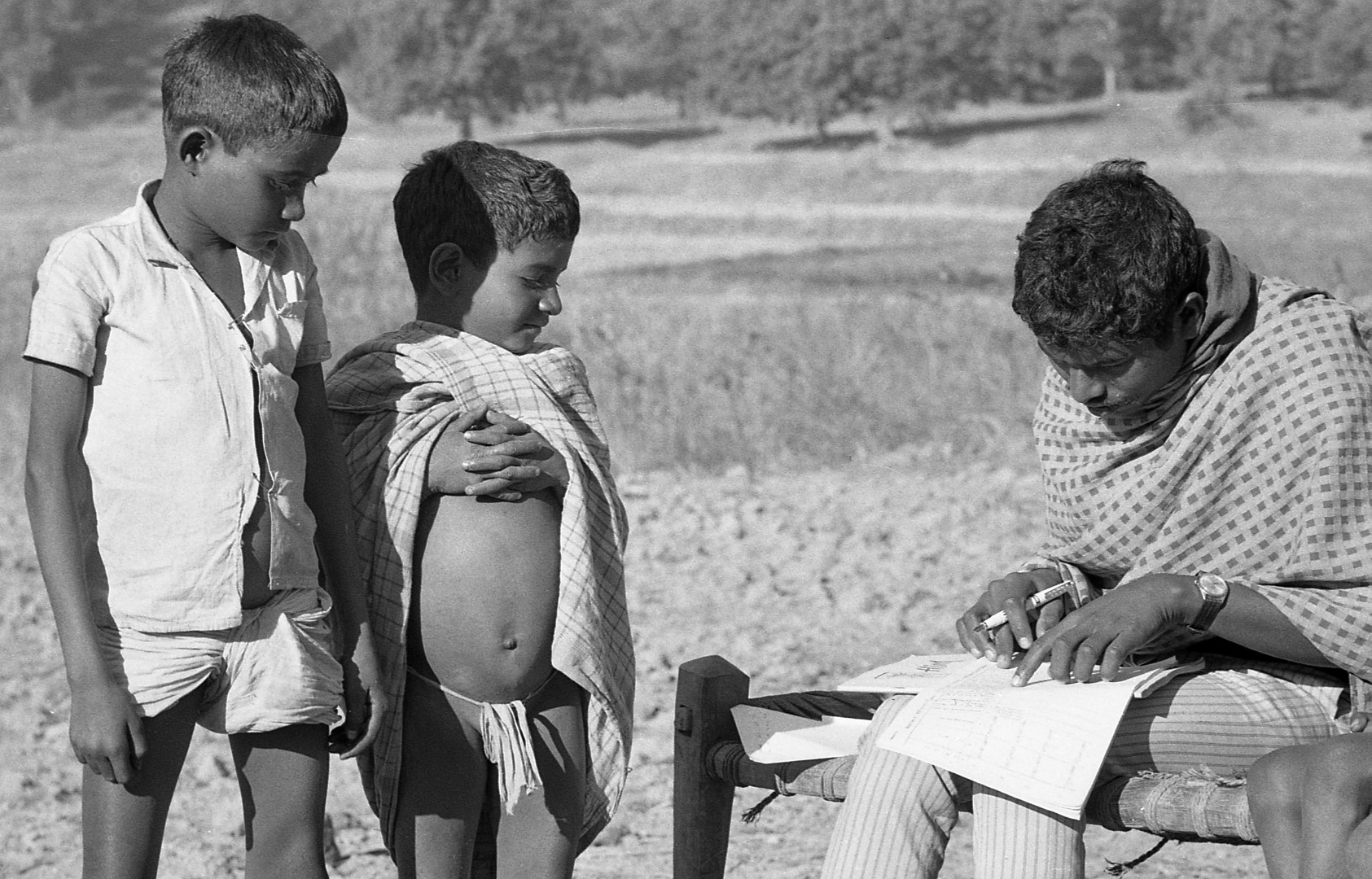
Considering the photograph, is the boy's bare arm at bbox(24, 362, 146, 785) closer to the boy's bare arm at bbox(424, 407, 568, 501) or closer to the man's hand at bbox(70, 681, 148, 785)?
the man's hand at bbox(70, 681, 148, 785)

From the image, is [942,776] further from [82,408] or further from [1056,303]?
[82,408]

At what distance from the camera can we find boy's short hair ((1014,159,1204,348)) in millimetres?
2465

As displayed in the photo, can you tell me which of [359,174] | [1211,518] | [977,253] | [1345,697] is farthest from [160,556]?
[359,174]

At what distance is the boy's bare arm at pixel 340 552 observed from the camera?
8.12ft

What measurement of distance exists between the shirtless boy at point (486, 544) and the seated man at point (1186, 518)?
52cm

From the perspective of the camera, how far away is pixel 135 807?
229cm

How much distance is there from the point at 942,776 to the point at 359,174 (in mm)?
13471

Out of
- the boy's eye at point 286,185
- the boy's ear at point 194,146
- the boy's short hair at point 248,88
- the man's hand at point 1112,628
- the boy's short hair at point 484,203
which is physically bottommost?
the man's hand at point 1112,628

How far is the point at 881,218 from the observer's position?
16141 mm

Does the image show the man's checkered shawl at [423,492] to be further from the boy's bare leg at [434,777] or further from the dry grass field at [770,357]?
the dry grass field at [770,357]

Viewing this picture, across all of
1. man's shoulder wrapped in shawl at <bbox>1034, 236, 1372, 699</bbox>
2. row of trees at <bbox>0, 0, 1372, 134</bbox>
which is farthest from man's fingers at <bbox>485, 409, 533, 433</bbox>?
row of trees at <bbox>0, 0, 1372, 134</bbox>

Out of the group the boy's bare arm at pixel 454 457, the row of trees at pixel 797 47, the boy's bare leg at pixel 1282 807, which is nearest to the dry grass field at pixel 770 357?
the row of trees at pixel 797 47

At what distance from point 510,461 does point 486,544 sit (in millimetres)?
159

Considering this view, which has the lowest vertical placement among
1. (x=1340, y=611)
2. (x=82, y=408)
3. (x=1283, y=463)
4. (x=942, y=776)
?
(x=942, y=776)
